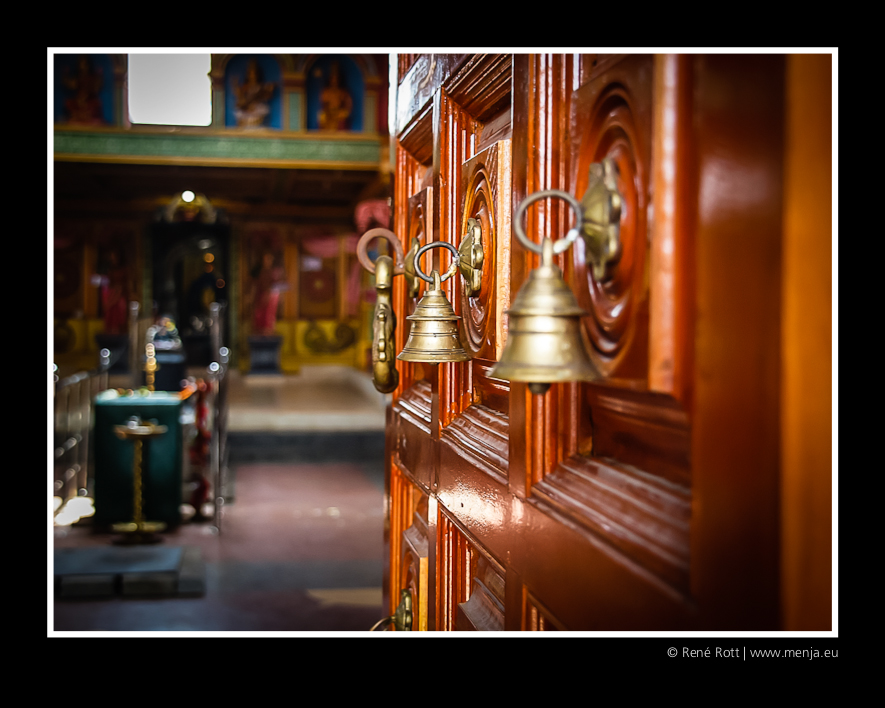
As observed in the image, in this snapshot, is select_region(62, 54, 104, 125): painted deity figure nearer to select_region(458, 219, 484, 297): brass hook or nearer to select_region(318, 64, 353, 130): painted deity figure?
select_region(318, 64, 353, 130): painted deity figure

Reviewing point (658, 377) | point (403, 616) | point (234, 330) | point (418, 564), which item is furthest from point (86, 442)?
point (234, 330)

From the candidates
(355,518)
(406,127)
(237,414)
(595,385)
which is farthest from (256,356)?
(595,385)

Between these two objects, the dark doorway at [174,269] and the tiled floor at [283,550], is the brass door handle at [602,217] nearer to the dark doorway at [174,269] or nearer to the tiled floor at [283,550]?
the tiled floor at [283,550]

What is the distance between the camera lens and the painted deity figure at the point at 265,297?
17.3m

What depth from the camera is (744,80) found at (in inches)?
30.4

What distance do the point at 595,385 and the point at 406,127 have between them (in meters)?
1.41

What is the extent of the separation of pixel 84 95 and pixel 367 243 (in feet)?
41.0

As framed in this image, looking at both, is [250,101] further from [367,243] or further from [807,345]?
[807,345]

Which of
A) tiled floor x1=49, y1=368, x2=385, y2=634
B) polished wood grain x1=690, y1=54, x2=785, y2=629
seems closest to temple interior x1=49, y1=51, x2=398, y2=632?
tiled floor x1=49, y1=368, x2=385, y2=634

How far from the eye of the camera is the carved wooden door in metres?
0.77

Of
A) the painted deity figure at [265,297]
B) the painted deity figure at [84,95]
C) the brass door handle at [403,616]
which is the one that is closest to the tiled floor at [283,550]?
the brass door handle at [403,616]

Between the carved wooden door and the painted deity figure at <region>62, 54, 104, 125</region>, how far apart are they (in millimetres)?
12524

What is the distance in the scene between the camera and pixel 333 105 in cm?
1277

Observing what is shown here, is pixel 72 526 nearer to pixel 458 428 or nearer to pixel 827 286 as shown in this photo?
pixel 458 428
